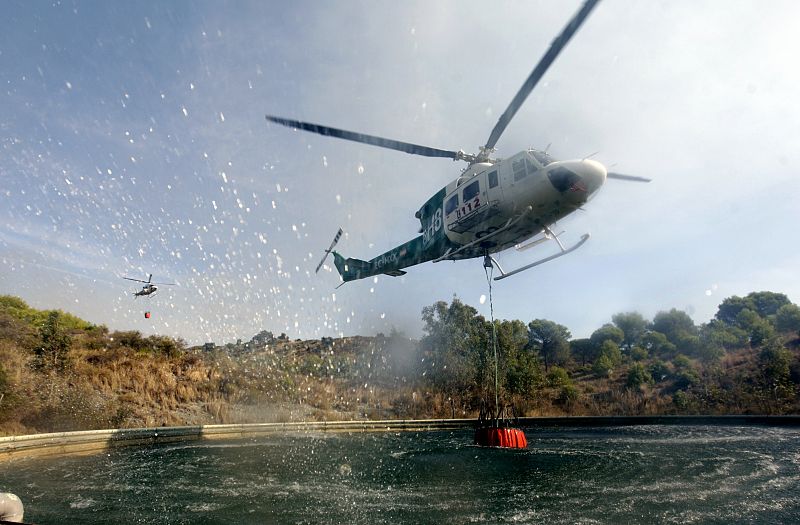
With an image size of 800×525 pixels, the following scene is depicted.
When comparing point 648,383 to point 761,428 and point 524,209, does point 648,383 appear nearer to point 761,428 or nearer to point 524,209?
point 761,428

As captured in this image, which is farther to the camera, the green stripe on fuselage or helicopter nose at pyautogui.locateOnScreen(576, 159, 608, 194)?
the green stripe on fuselage

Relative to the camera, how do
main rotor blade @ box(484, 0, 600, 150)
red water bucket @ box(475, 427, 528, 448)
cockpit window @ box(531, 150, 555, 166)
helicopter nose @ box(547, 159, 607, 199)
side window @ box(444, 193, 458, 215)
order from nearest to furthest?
main rotor blade @ box(484, 0, 600, 150)
helicopter nose @ box(547, 159, 607, 199)
cockpit window @ box(531, 150, 555, 166)
side window @ box(444, 193, 458, 215)
red water bucket @ box(475, 427, 528, 448)

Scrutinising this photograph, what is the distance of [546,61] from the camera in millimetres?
10602

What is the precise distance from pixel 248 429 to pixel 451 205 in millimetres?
21213

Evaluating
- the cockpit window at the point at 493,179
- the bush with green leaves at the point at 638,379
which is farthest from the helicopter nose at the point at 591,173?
the bush with green leaves at the point at 638,379

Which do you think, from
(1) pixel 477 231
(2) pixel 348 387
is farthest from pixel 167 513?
(2) pixel 348 387

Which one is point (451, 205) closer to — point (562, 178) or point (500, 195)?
point (500, 195)

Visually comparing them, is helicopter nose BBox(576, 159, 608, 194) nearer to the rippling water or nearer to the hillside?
the rippling water

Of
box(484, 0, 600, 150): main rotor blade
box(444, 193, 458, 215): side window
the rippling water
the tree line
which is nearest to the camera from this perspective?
box(484, 0, 600, 150): main rotor blade

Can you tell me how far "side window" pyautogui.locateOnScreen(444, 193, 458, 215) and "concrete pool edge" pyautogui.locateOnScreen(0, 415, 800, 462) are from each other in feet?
67.6

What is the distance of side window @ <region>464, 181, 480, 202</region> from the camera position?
1539 cm

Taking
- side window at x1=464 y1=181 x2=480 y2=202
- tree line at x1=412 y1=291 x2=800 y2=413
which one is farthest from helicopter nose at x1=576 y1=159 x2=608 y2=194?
tree line at x1=412 y1=291 x2=800 y2=413

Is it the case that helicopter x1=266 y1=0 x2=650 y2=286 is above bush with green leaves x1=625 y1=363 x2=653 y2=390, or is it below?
above

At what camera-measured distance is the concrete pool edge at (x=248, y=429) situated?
2042cm
